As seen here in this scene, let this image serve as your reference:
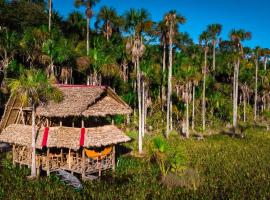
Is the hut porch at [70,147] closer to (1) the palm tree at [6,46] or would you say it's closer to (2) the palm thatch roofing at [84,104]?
(2) the palm thatch roofing at [84,104]

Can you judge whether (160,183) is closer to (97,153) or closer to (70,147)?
(97,153)

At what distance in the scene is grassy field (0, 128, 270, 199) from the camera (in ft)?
70.5

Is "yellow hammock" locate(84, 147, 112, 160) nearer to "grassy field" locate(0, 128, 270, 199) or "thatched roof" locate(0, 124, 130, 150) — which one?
"thatched roof" locate(0, 124, 130, 150)

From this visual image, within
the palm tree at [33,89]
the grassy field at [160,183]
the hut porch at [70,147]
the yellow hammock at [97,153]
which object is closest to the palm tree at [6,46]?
the grassy field at [160,183]

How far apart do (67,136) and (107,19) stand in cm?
3269

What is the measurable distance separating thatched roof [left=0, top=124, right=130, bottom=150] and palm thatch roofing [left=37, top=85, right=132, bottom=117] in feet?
4.23

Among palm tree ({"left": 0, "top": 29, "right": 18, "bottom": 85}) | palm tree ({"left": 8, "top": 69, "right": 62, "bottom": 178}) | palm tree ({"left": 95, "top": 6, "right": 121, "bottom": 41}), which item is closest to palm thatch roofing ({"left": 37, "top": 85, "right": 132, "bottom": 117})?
palm tree ({"left": 8, "top": 69, "right": 62, "bottom": 178})

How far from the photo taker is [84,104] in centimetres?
2605

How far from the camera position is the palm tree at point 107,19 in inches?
2130

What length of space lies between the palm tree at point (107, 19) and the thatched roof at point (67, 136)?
29439 millimetres

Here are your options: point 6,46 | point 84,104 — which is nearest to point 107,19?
point 6,46

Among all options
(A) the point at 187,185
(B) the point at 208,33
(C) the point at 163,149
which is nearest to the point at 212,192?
(A) the point at 187,185

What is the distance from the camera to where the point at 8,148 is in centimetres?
3544

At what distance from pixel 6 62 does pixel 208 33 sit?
108 feet
